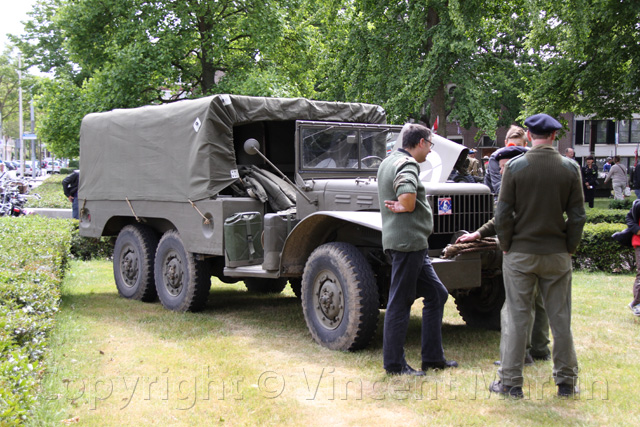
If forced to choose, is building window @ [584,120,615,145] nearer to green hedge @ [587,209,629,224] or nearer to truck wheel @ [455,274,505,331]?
green hedge @ [587,209,629,224]

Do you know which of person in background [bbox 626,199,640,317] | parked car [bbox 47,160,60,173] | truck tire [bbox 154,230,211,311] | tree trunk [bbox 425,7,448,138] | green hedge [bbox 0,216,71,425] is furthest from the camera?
parked car [bbox 47,160,60,173]

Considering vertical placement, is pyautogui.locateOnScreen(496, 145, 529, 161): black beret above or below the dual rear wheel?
above

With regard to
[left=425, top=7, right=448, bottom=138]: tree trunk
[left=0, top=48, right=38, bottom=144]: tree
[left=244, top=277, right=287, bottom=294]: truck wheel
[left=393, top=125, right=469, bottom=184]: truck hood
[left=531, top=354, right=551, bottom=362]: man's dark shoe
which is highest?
[left=0, top=48, right=38, bottom=144]: tree

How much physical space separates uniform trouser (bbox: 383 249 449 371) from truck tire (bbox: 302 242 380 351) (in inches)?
22.0

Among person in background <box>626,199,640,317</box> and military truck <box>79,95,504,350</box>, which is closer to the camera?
military truck <box>79,95,504,350</box>

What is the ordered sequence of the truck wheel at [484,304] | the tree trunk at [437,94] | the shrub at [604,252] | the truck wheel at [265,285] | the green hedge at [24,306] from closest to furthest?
the green hedge at [24,306]
the truck wheel at [484,304]
the truck wheel at [265,285]
the shrub at [604,252]
the tree trunk at [437,94]

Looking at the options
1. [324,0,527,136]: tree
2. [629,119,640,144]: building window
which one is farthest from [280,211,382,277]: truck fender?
[629,119,640,144]: building window

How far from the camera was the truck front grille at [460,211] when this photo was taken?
6.24 m

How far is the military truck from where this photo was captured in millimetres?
6336

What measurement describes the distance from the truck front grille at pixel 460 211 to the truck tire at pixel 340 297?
81 cm

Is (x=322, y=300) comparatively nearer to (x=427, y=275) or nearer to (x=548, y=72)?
(x=427, y=275)

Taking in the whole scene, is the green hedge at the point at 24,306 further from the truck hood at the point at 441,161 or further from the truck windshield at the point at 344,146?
the truck hood at the point at 441,161

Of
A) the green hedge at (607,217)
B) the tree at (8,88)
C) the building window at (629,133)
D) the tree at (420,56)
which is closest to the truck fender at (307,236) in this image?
the green hedge at (607,217)

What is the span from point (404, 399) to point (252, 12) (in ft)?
59.2
